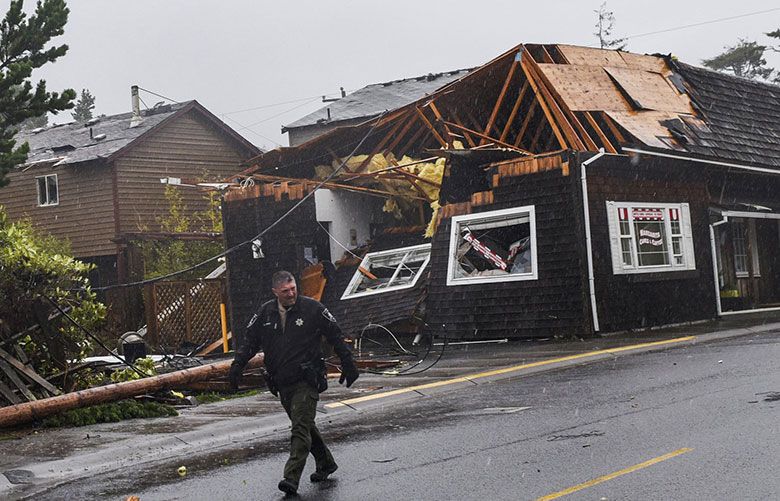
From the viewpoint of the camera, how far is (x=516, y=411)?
449 inches

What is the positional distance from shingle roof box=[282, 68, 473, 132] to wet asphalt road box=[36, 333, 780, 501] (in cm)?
2977

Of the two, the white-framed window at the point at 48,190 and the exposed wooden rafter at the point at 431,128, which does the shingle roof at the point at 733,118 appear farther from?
the white-framed window at the point at 48,190

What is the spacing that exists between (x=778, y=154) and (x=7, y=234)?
1852cm

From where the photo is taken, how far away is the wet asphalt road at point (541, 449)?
24.9ft

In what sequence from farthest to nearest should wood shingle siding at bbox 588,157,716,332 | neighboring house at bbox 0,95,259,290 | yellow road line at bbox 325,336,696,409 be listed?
neighboring house at bbox 0,95,259,290 → wood shingle siding at bbox 588,157,716,332 → yellow road line at bbox 325,336,696,409

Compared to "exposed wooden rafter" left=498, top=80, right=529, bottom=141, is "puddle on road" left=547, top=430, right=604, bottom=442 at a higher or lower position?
lower

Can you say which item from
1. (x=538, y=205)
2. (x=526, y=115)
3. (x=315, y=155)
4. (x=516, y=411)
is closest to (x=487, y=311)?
(x=538, y=205)

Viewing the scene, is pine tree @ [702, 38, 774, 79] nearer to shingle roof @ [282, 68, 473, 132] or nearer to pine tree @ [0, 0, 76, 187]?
shingle roof @ [282, 68, 473, 132]

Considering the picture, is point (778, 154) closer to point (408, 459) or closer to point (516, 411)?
point (516, 411)

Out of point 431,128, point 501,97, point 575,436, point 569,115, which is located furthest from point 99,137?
point 575,436

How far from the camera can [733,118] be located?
25.0 meters

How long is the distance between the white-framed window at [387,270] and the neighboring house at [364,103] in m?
18.1

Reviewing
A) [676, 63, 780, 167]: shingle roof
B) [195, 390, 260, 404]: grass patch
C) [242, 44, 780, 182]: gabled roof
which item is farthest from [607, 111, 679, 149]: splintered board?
[195, 390, 260, 404]: grass patch

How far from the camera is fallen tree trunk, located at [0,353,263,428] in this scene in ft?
38.8
